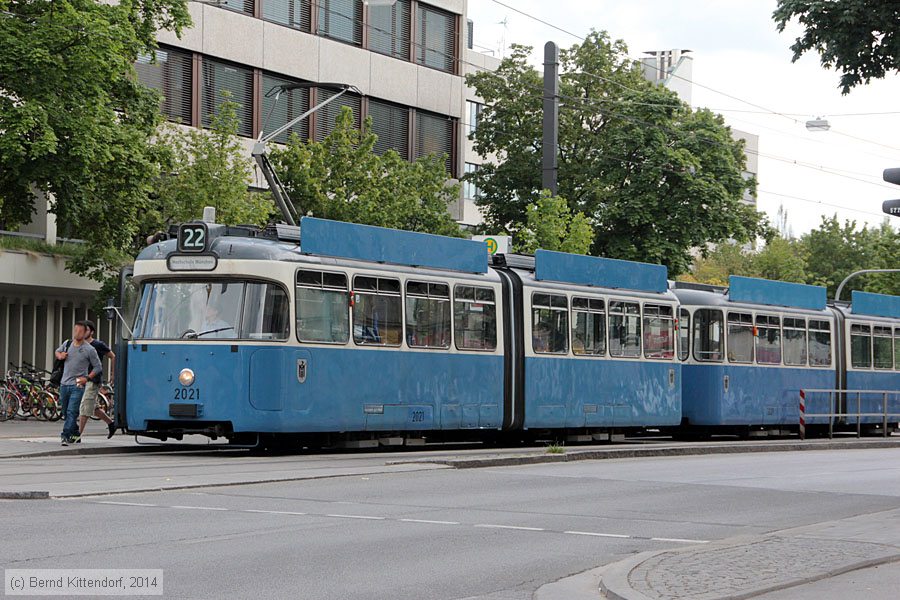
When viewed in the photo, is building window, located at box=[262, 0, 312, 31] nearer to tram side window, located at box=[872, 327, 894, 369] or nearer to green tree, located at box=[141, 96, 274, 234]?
green tree, located at box=[141, 96, 274, 234]

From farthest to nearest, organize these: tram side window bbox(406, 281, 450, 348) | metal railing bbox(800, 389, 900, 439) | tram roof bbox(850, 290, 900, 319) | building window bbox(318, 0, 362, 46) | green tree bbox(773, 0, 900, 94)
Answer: building window bbox(318, 0, 362, 46)
tram roof bbox(850, 290, 900, 319)
metal railing bbox(800, 389, 900, 439)
tram side window bbox(406, 281, 450, 348)
green tree bbox(773, 0, 900, 94)

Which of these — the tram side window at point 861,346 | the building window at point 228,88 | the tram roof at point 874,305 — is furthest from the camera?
the building window at point 228,88

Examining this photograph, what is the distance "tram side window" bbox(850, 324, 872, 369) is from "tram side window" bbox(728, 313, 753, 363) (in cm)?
501

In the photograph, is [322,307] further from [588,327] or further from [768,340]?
[768,340]

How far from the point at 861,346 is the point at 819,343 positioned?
2.30 m

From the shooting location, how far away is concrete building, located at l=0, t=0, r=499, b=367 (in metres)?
36.7

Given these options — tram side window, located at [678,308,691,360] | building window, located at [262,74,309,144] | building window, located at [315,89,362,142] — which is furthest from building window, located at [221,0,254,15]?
tram side window, located at [678,308,691,360]

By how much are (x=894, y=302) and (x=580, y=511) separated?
2667 centimetres

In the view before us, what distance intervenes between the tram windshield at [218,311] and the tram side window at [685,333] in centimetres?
1313

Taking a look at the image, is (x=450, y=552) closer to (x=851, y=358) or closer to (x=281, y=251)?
(x=281, y=251)

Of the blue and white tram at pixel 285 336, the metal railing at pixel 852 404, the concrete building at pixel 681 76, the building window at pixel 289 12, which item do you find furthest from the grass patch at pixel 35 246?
the concrete building at pixel 681 76

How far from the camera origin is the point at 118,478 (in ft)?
52.2

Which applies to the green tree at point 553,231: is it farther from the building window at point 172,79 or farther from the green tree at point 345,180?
the building window at point 172,79

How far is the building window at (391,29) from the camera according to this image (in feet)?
161
